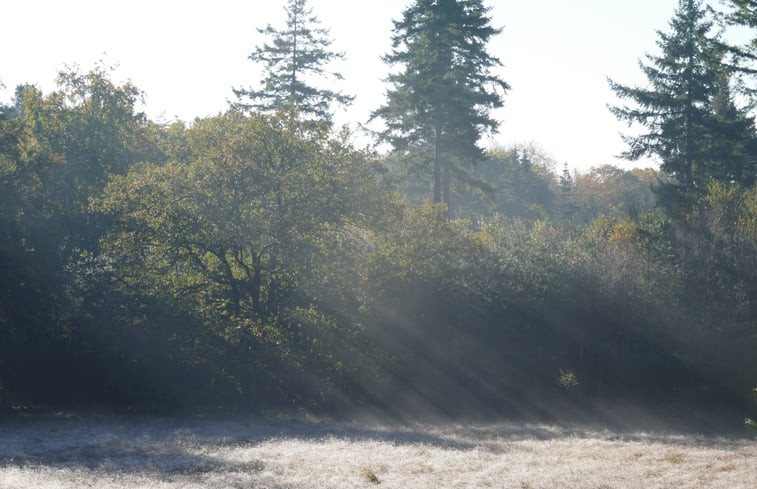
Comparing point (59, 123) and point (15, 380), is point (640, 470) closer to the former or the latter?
point (15, 380)

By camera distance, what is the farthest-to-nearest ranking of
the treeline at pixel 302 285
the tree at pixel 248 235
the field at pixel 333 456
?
the tree at pixel 248 235 < the treeline at pixel 302 285 < the field at pixel 333 456

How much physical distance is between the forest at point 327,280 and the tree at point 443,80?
25.0 ft

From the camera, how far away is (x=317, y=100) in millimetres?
56219

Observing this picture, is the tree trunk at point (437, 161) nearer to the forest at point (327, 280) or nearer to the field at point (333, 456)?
the forest at point (327, 280)

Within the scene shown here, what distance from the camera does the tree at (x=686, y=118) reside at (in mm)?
45219

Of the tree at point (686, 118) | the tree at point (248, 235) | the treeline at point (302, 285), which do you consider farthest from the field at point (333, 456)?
the tree at point (686, 118)

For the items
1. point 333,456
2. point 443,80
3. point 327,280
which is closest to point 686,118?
point 443,80

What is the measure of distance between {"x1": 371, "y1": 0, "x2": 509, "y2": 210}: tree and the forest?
761 centimetres

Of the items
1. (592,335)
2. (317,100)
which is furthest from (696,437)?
(317,100)

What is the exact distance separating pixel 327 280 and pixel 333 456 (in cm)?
1316

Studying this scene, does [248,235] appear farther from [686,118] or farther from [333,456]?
[686,118]

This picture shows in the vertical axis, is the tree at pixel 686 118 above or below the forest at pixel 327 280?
above

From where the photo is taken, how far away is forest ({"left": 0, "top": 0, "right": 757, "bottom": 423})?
2867cm

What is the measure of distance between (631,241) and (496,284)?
8369 millimetres
